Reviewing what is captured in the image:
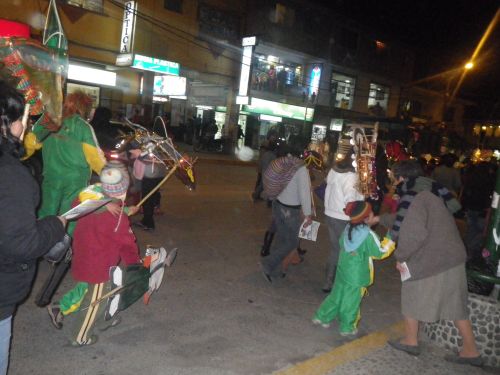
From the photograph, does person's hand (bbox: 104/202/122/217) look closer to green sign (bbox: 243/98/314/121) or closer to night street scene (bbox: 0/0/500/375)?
night street scene (bbox: 0/0/500/375)

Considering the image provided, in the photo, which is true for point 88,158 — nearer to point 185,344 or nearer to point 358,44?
point 185,344

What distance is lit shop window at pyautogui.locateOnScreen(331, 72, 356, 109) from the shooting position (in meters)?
28.0

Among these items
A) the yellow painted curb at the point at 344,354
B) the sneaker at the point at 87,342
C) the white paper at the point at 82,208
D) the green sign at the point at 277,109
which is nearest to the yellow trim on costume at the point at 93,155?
the white paper at the point at 82,208

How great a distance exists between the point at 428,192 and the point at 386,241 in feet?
1.96

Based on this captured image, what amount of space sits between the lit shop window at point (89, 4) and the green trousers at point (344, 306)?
15237 millimetres

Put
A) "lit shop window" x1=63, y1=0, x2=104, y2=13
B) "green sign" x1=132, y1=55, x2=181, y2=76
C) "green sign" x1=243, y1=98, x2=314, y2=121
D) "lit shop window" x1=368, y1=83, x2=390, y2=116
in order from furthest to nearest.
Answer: "lit shop window" x1=368, y1=83, x2=390, y2=116 → "green sign" x1=243, y1=98, x2=314, y2=121 → "green sign" x1=132, y1=55, x2=181, y2=76 → "lit shop window" x1=63, y1=0, x2=104, y2=13

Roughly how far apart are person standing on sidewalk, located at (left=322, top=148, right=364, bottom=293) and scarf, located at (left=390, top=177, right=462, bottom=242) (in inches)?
40.4

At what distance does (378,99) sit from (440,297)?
29173 mm

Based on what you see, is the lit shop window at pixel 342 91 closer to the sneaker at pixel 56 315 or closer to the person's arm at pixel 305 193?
the person's arm at pixel 305 193

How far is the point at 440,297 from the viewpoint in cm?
354

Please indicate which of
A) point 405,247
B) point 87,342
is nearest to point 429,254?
point 405,247

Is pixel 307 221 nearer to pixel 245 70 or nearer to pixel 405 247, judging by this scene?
pixel 405 247

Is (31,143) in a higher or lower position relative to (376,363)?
higher

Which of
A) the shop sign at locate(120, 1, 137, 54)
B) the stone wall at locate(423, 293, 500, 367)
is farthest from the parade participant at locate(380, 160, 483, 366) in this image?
the shop sign at locate(120, 1, 137, 54)
